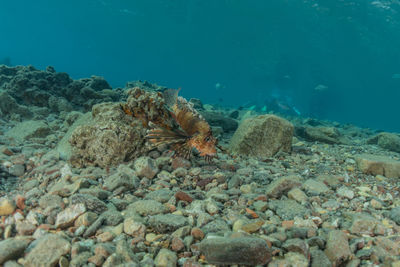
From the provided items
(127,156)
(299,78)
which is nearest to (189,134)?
(127,156)

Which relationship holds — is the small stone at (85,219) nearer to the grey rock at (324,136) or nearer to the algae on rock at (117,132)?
the algae on rock at (117,132)

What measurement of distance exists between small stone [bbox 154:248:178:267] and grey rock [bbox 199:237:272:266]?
0.84ft

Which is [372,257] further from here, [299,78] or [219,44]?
[219,44]

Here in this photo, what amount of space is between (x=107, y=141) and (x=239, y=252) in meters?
3.04

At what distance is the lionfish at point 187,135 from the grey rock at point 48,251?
215cm

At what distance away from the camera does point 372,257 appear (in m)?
1.83

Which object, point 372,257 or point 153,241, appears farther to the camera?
point 153,241

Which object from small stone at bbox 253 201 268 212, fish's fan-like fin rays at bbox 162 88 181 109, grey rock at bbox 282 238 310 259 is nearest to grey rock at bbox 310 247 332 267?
grey rock at bbox 282 238 310 259

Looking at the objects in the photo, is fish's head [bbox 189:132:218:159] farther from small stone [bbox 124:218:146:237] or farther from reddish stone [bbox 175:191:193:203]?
small stone [bbox 124:218:146:237]

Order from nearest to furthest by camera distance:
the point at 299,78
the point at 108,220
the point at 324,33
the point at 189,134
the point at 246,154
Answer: the point at 108,220 → the point at 189,134 → the point at 246,154 → the point at 324,33 → the point at 299,78

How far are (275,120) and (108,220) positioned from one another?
14.7 ft

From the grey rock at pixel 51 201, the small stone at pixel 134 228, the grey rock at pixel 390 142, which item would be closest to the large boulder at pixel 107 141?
the grey rock at pixel 51 201

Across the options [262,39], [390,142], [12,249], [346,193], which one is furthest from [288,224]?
[262,39]

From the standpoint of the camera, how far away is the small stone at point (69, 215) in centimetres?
226
